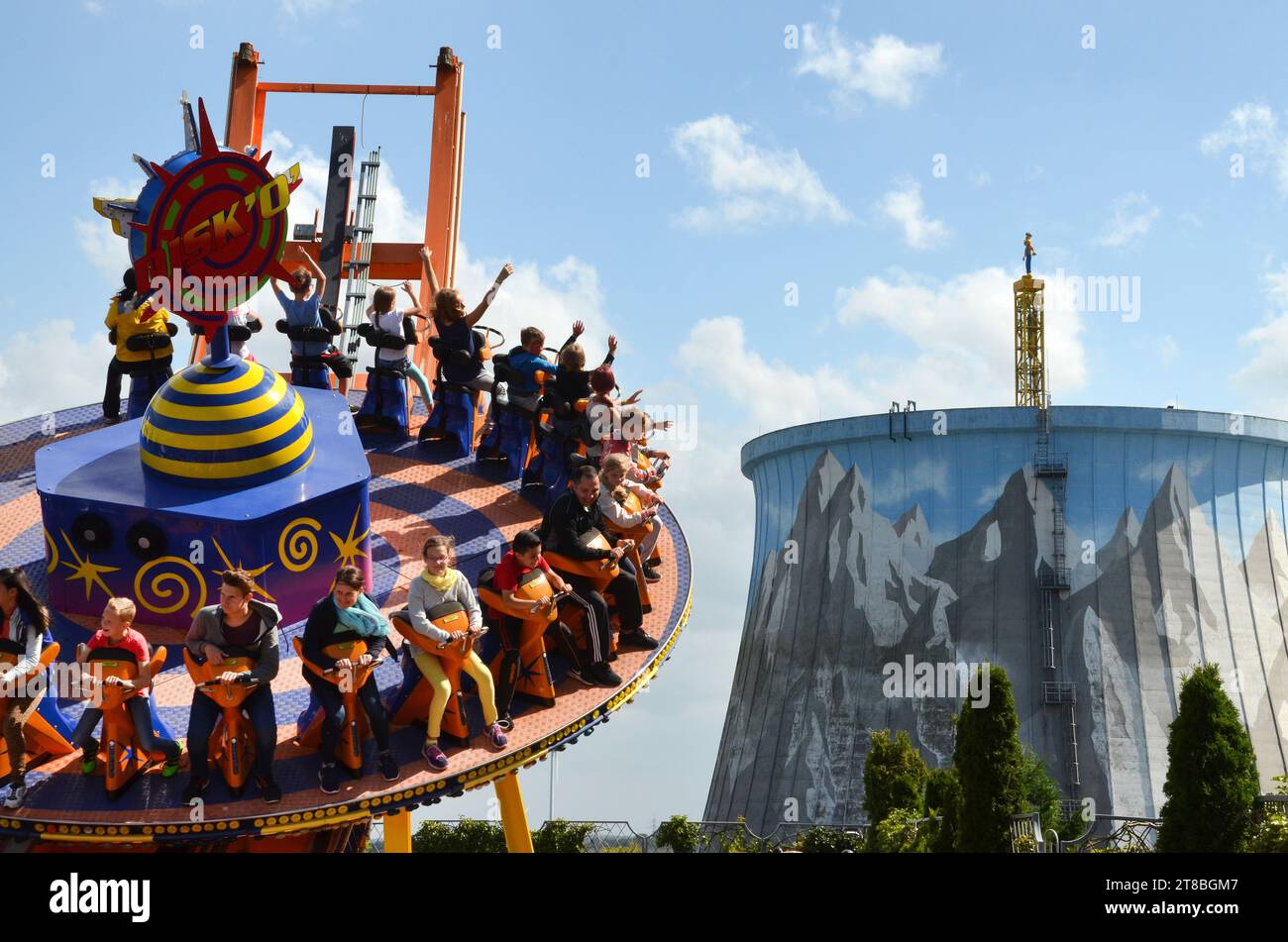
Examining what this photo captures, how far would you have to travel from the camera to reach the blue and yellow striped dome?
11906mm

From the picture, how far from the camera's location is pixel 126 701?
1008 cm

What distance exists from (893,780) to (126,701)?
70.7 ft

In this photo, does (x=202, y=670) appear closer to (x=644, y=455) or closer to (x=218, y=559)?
(x=218, y=559)

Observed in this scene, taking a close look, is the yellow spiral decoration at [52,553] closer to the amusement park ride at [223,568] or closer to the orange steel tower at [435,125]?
the amusement park ride at [223,568]

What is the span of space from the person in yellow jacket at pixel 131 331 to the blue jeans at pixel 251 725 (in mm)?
7345

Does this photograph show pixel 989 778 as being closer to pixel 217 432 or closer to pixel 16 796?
pixel 217 432

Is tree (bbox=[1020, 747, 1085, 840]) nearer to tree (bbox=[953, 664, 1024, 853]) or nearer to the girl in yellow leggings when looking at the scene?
tree (bbox=[953, 664, 1024, 853])

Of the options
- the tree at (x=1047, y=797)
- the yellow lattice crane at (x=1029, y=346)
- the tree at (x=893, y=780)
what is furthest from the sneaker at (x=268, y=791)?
the yellow lattice crane at (x=1029, y=346)

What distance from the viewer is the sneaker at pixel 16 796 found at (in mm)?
9922
